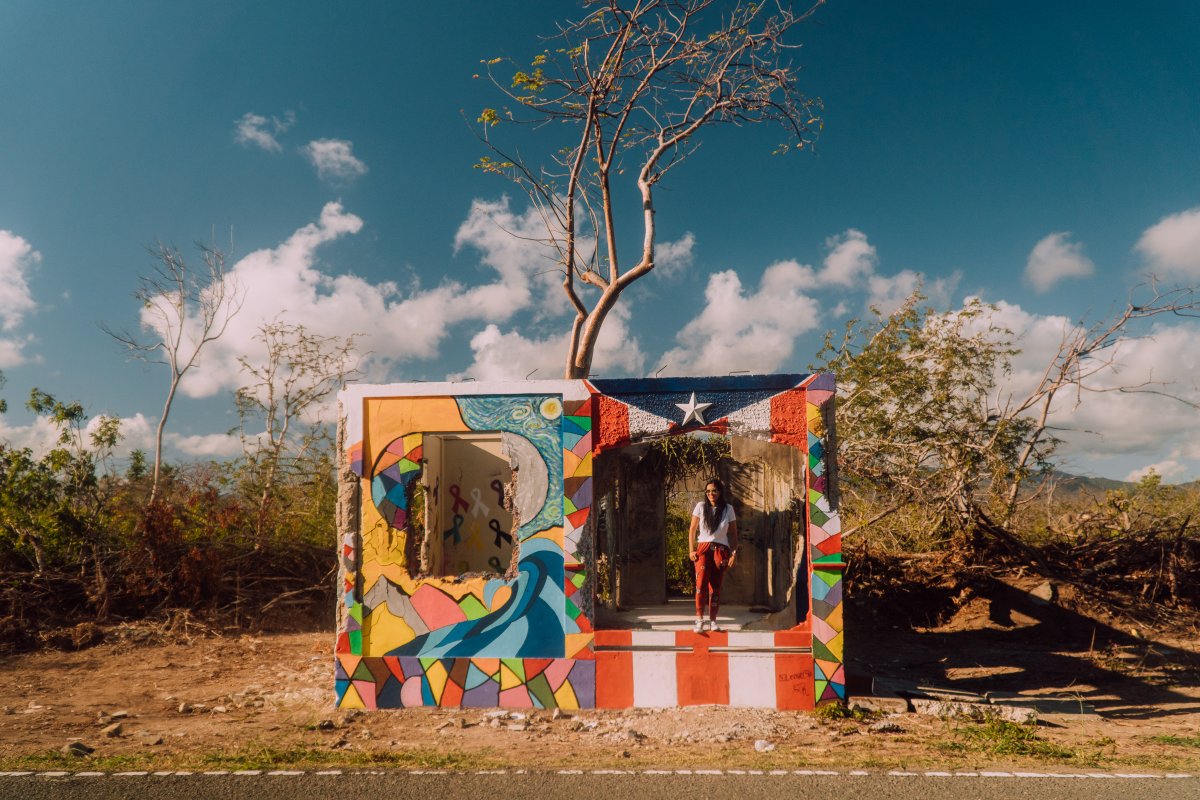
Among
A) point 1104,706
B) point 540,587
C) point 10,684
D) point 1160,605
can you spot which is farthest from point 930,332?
point 10,684

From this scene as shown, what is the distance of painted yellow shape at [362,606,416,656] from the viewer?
785cm

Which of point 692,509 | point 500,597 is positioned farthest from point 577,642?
point 692,509

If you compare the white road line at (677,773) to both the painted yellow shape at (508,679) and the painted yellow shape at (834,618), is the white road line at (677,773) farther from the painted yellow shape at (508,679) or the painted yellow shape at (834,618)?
the painted yellow shape at (508,679)

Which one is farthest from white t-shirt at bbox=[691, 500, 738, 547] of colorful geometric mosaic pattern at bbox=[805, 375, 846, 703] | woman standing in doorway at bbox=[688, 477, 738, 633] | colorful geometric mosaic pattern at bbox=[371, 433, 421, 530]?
colorful geometric mosaic pattern at bbox=[371, 433, 421, 530]

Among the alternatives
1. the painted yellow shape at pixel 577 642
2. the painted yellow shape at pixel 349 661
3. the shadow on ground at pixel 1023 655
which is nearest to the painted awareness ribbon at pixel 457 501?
the painted yellow shape at pixel 349 661

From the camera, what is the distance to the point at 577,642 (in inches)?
303

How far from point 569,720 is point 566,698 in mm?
339

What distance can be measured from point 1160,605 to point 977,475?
3.60 m

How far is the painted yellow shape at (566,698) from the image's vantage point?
766 centimetres

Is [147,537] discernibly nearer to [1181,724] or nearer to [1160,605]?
[1181,724]

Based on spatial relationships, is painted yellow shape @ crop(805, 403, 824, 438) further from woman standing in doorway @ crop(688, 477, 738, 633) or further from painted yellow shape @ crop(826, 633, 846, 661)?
painted yellow shape @ crop(826, 633, 846, 661)

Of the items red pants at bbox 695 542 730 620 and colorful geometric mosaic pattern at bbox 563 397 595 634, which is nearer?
colorful geometric mosaic pattern at bbox 563 397 595 634

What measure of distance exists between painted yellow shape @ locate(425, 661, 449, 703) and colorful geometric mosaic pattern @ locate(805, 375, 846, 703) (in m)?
3.83

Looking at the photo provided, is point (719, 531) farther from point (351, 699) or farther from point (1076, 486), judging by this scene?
point (1076, 486)
